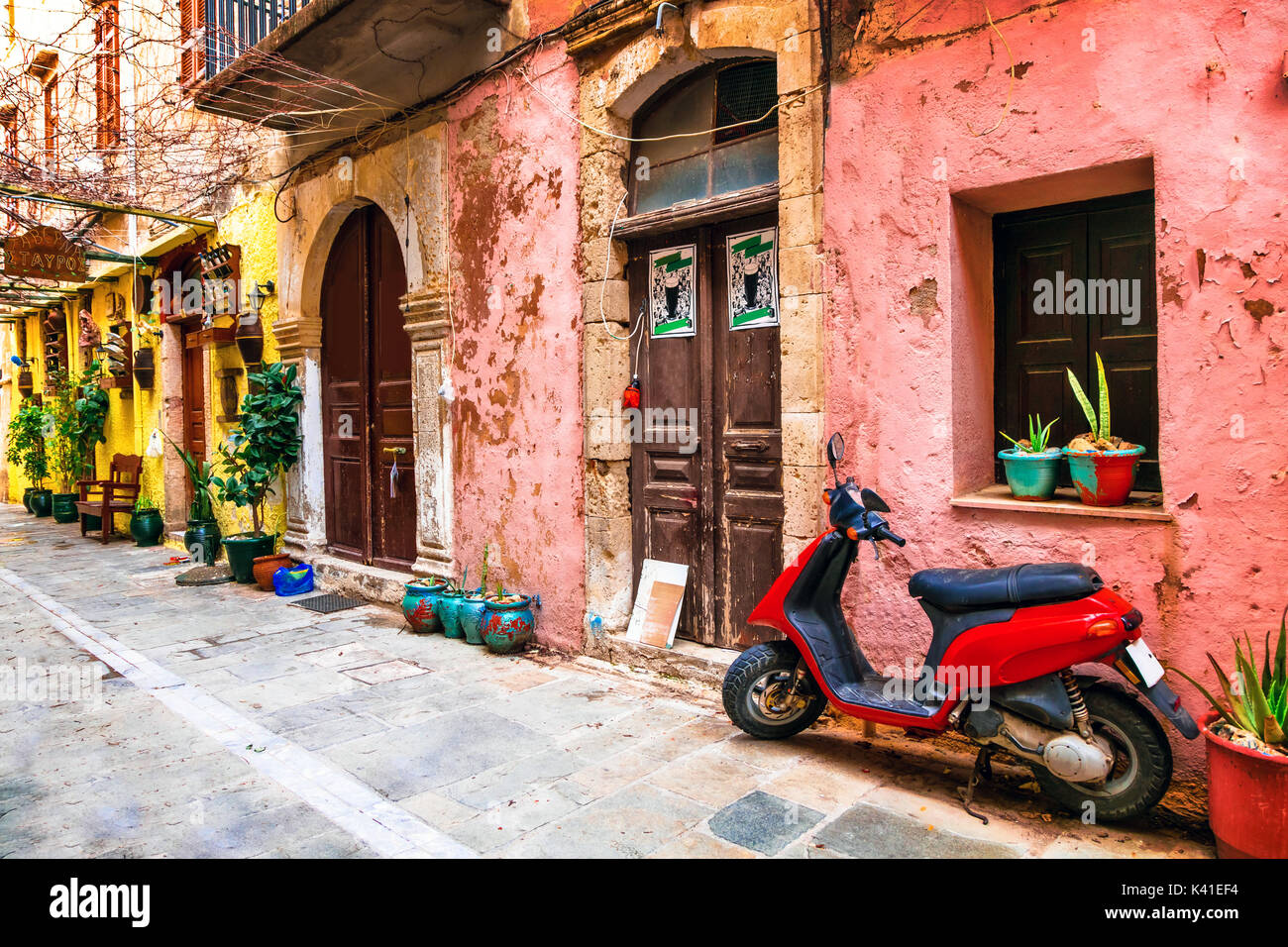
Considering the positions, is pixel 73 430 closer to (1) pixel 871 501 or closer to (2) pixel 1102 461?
(1) pixel 871 501

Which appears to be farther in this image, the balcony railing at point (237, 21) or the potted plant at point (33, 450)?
the potted plant at point (33, 450)

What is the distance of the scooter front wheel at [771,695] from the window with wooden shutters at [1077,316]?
1375 millimetres

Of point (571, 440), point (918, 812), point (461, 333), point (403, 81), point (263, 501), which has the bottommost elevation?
point (918, 812)

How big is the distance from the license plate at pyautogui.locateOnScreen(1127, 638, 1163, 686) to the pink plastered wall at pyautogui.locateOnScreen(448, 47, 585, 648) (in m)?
3.14

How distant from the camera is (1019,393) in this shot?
12.6ft

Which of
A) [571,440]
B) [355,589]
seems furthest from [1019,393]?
[355,589]

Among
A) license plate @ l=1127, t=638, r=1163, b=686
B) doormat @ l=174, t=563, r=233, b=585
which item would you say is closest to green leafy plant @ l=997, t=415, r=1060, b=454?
license plate @ l=1127, t=638, r=1163, b=686

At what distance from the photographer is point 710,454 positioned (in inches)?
185

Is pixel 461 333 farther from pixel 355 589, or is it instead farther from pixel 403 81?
pixel 355 589

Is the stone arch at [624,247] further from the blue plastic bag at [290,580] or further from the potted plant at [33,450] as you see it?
the potted plant at [33,450]

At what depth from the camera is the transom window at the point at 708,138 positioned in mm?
4480

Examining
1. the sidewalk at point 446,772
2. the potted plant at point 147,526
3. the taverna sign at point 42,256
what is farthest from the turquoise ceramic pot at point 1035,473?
the potted plant at point 147,526

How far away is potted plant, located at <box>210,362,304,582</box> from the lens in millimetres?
7793
